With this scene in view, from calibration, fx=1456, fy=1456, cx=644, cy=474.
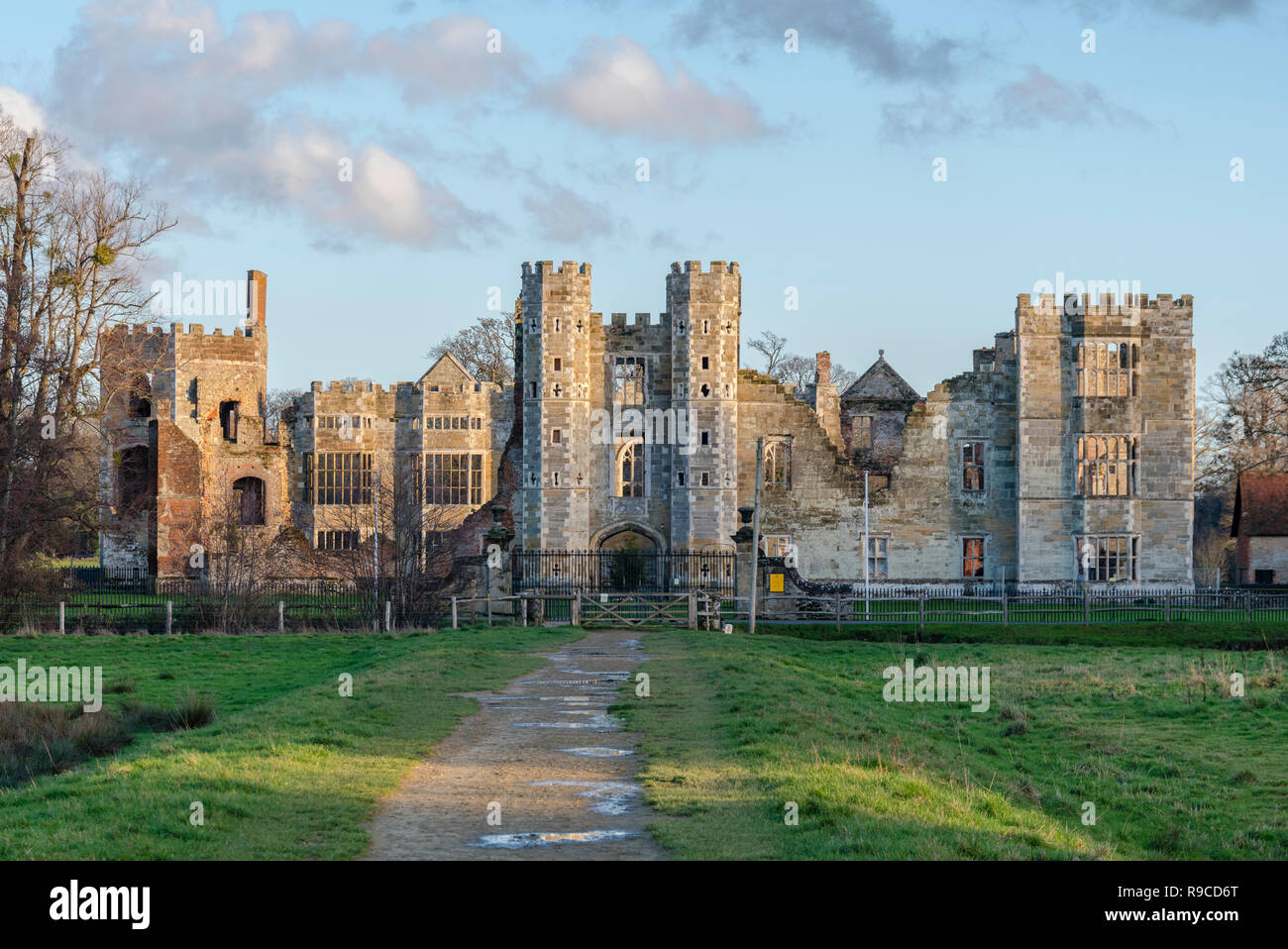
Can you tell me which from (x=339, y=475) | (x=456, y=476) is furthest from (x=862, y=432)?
(x=339, y=475)

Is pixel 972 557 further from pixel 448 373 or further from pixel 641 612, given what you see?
pixel 448 373

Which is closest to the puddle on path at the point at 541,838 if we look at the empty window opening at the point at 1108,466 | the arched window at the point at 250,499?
the empty window opening at the point at 1108,466

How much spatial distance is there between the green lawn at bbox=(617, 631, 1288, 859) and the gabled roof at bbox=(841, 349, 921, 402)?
1609 inches

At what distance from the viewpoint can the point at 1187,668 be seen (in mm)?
28391

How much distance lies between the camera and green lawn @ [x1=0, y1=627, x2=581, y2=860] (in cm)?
1066

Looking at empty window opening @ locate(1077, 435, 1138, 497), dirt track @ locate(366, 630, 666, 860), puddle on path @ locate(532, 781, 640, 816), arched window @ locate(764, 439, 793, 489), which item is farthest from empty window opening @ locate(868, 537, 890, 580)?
puddle on path @ locate(532, 781, 640, 816)

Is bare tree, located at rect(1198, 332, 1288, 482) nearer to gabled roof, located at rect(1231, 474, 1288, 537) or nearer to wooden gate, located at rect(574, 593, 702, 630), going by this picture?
gabled roof, located at rect(1231, 474, 1288, 537)

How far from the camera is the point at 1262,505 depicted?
61.9m

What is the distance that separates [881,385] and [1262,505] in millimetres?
17526

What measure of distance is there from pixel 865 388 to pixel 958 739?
5085cm

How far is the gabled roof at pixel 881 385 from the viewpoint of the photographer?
225ft

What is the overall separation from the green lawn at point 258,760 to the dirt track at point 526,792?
35 cm
